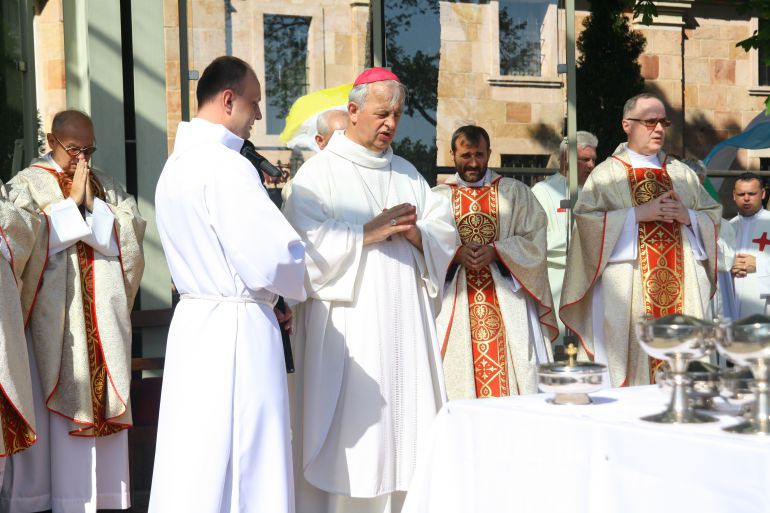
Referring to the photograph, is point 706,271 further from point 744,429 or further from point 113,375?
point 744,429

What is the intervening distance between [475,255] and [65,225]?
2.09 meters

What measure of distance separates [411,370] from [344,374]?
0.96 feet

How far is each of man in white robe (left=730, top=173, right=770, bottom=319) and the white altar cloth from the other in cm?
591

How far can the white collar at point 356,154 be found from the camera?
5000 millimetres

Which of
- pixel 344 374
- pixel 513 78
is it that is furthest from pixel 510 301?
pixel 513 78

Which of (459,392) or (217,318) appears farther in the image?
(459,392)

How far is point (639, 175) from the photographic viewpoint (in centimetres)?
623

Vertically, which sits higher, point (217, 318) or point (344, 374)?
point (217, 318)

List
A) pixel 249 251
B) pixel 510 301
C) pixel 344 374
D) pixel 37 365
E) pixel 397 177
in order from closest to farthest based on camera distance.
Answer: pixel 249 251 → pixel 344 374 → pixel 397 177 → pixel 37 365 → pixel 510 301

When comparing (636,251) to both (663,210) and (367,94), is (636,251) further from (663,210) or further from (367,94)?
(367,94)

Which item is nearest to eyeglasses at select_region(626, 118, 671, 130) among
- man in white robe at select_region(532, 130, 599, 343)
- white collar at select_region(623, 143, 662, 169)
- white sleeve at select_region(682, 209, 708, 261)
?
white collar at select_region(623, 143, 662, 169)

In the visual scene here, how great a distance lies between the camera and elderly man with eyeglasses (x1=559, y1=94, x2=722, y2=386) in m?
6.07

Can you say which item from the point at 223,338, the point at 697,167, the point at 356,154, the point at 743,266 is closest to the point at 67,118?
the point at 356,154

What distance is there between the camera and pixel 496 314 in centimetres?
602
